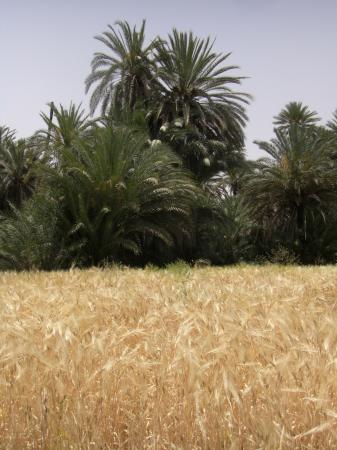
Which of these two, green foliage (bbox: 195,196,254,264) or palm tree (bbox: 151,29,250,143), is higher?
palm tree (bbox: 151,29,250,143)

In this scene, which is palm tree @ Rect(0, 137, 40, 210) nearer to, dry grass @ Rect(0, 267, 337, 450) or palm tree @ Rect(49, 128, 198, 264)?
palm tree @ Rect(49, 128, 198, 264)

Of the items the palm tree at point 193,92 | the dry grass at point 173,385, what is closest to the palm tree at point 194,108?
the palm tree at point 193,92

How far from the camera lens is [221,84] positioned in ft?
88.5

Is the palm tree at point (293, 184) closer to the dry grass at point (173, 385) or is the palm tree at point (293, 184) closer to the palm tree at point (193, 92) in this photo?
the palm tree at point (193, 92)

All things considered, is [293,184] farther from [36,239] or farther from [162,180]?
[36,239]

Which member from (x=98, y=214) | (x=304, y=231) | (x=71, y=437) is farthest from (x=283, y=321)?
(x=304, y=231)

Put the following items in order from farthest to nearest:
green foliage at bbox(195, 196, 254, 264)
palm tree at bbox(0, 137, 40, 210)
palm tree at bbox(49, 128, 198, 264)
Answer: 1. palm tree at bbox(0, 137, 40, 210)
2. green foliage at bbox(195, 196, 254, 264)
3. palm tree at bbox(49, 128, 198, 264)

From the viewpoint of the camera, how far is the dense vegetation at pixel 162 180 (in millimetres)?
18188

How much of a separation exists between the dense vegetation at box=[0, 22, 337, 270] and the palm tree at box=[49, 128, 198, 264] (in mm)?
47

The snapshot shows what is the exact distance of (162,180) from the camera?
19.7 m

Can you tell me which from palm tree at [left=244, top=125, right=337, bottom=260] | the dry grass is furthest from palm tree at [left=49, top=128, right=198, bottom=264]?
the dry grass

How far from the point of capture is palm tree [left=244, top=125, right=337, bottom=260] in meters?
23.5

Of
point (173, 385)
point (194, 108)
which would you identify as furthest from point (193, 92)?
point (173, 385)

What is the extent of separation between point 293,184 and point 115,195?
29.7 ft
